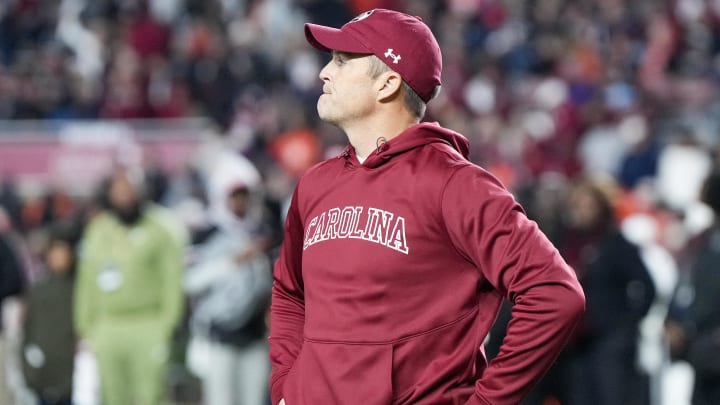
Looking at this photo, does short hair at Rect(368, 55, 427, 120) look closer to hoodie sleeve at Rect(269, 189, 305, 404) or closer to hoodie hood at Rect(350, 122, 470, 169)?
hoodie hood at Rect(350, 122, 470, 169)

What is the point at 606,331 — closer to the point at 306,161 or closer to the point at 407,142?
the point at 407,142

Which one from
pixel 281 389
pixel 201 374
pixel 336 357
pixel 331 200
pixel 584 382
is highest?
pixel 331 200

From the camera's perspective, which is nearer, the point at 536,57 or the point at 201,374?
the point at 201,374

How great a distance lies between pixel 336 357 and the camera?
3160mm

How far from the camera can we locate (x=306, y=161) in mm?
14781

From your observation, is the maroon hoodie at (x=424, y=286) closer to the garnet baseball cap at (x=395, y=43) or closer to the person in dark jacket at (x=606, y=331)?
the garnet baseball cap at (x=395, y=43)

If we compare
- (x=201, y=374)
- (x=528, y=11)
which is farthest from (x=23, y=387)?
(x=528, y=11)

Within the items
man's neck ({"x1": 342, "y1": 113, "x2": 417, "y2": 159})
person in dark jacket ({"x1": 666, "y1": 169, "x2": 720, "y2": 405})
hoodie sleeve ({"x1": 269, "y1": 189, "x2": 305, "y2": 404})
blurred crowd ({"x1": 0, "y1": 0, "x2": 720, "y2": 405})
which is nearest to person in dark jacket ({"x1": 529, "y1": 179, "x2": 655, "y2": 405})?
blurred crowd ({"x1": 0, "y1": 0, "x2": 720, "y2": 405})

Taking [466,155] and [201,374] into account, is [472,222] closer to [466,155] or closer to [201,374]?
[466,155]

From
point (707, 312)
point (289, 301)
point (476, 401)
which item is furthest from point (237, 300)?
point (476, 401)

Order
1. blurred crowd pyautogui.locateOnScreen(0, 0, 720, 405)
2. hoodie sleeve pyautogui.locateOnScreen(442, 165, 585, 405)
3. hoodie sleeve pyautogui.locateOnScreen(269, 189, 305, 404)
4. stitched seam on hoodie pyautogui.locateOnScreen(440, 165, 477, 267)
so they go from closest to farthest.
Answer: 1. hoodie sleeve pyautogui.locateOnScreen(442, 165, 585, 405)
2. stitched seam on hoodie pyautogui.locateOnScreen(440, 165, 477, 267)
3. hoodie sleeve pyautogui.locateOnScreen(269, 189, 305, 404)
4. blurred crowd pyautogui.locateOnScreen(0, 0, 720, 405)

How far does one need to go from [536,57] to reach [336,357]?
15.0 m

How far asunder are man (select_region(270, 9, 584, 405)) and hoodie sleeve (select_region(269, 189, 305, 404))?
39mm

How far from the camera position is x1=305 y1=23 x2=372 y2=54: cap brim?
3.26 m
